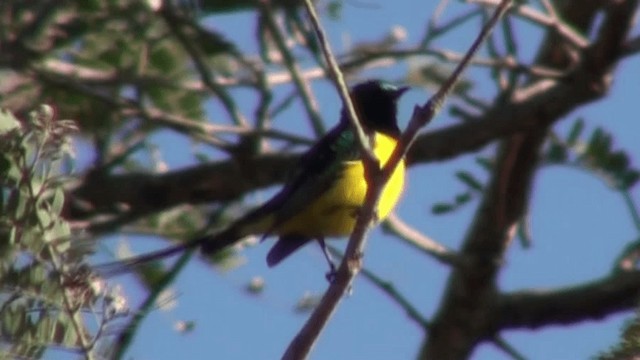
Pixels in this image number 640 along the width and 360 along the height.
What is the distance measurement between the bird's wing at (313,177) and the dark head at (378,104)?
439 mm

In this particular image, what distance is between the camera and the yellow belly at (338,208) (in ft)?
13.3

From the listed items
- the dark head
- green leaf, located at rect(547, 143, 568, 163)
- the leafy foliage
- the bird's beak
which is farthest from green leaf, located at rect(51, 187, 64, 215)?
green leaf, located at rect(547, 143, 568, 163)

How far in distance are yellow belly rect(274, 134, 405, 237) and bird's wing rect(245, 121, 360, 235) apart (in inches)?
1.1

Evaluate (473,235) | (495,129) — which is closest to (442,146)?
(495,129)

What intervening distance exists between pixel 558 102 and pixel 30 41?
1929mm

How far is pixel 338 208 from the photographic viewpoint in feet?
13.4

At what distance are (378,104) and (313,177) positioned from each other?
734 millimetres

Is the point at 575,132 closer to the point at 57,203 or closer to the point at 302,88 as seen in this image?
the point at 302,88

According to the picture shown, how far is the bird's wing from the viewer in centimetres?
406

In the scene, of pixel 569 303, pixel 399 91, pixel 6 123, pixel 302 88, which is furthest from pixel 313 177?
pixel 6 123

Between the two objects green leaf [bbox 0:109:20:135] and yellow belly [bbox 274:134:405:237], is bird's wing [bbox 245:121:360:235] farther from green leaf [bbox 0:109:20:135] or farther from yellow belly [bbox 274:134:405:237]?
green leaf [bbox 0:109:20:135]

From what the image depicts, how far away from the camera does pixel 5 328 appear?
70.7 inches

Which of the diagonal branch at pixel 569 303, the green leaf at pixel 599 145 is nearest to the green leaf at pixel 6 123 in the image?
the diagonal branch at pixel 569 303

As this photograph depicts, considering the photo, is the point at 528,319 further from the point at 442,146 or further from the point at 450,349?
the point at 442,146
